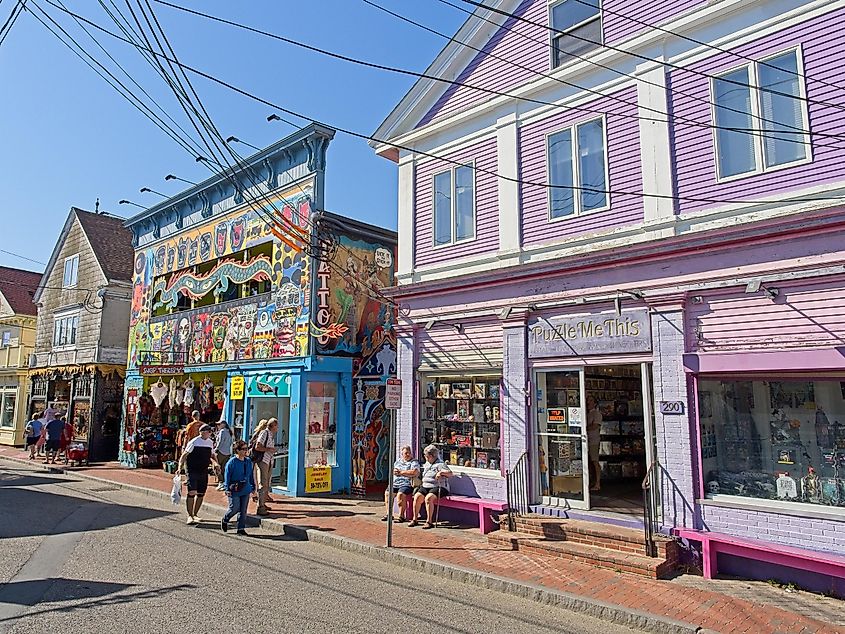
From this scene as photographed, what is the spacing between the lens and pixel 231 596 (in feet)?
23.0

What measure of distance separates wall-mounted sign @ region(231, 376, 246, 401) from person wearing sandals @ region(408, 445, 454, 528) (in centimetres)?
667

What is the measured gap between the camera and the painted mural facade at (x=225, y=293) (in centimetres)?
1523

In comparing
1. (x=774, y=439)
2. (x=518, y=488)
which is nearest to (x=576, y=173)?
(x=774, y=439)

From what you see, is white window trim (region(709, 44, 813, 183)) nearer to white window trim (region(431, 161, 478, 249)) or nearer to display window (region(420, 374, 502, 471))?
white window trim (region(431, 161, 478, 249))

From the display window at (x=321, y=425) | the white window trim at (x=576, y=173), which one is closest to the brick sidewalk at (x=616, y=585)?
the display window at (x=321, y=425)

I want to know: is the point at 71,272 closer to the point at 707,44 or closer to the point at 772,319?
the point at 707,44

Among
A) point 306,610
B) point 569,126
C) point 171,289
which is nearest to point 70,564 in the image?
point 306,610

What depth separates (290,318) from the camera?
49.8 feet

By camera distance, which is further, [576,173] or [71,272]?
[71,272]

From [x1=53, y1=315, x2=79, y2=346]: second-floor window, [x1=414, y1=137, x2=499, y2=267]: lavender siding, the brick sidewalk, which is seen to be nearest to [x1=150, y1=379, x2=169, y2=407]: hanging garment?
[x1=53, y1=315, x2=79, y2=346]: second-floor window

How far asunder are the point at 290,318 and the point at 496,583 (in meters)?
8.95

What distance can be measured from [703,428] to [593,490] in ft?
9.67

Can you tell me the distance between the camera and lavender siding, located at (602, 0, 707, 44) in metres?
9.59

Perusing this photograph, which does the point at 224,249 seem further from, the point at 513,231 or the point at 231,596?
the point at 231,596
